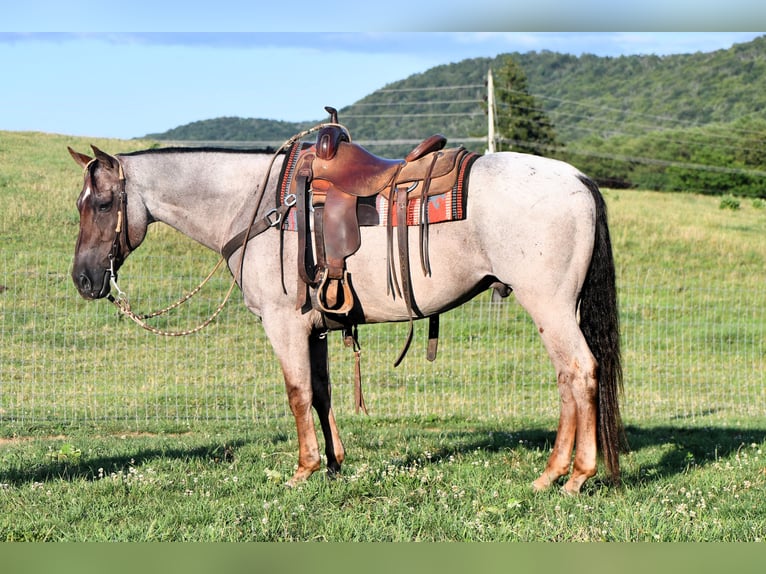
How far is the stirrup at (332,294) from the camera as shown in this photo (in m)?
5.30

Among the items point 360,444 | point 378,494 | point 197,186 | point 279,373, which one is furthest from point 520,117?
point 378,494

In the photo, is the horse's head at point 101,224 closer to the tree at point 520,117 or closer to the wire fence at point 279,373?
the wire fence at point 279,373

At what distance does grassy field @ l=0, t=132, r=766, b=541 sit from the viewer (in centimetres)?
436

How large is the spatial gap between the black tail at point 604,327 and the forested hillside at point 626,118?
1656cm

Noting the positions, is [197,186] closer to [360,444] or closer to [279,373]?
[360,444]

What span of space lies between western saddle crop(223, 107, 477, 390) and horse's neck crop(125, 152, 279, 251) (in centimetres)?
37

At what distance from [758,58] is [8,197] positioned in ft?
256

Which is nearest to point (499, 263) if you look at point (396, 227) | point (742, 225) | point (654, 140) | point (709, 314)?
point (396, 227)

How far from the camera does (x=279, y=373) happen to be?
12711 millimetres

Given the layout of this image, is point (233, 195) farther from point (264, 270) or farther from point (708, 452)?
point (708, 452)

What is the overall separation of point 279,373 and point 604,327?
8143 mm

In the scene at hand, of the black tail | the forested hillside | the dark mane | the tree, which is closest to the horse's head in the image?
the dark mane

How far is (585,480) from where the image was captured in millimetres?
5035

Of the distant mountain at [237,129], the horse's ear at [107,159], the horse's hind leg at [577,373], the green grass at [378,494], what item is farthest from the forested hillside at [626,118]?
the horse's hind leg at [577,373]
